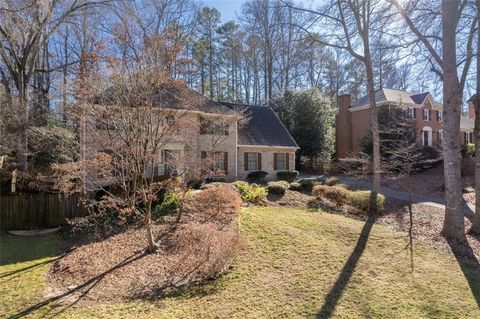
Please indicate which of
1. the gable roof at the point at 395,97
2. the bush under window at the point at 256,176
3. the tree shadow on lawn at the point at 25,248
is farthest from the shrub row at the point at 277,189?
the gable roof at the point at 395,97

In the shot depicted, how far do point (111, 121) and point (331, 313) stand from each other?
5.80 meters

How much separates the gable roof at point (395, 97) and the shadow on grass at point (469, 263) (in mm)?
18504

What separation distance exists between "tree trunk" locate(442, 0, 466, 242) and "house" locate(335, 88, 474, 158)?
17182 mm

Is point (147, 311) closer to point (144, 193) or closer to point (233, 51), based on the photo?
point (144, 193)

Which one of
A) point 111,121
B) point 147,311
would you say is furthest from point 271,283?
point 111,121

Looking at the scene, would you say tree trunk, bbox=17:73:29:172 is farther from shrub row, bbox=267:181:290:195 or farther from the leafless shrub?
shrub row, bbox=267:181:290:195

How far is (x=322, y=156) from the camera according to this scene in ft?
87.9

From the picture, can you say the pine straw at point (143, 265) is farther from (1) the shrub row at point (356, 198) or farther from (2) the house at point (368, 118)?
(2) the house at point (368, 118)

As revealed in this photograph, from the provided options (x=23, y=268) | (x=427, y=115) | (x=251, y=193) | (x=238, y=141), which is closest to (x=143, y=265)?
(x=23, y=268)

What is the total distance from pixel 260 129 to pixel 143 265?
16301 millimetres

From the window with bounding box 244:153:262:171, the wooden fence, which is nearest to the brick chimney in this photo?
the window with bounding box 244:153:262:171

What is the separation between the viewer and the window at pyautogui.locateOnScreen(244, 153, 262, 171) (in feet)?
66.4

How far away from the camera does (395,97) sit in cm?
2591

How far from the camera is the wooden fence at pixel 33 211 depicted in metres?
10.9
